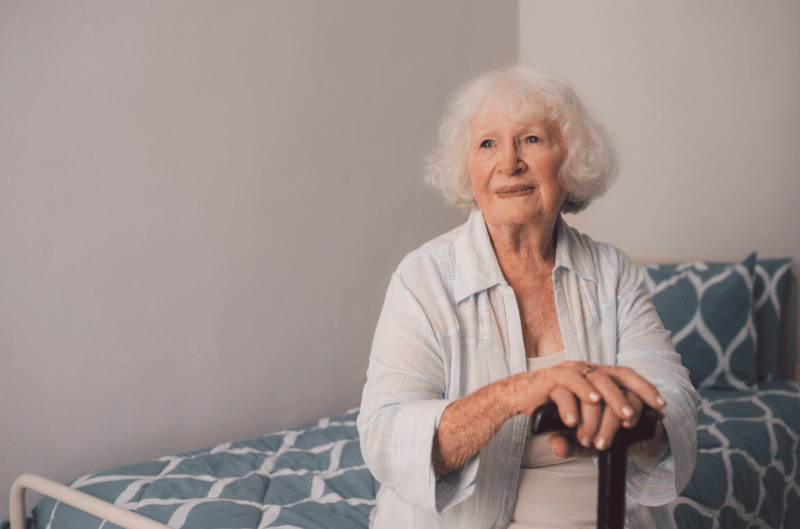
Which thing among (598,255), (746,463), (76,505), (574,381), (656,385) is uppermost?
(598,255)

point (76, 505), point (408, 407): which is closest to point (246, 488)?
point (76, 505)

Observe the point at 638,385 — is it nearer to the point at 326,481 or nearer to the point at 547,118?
the point at 547,118

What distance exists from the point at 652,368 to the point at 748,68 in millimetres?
1764

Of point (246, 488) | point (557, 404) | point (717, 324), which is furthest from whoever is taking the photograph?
point (717, 324)

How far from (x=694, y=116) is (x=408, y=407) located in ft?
6.86

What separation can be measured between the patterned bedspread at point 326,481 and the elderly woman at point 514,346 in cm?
21

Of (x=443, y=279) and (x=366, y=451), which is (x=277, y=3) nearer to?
(x=443, y=279)

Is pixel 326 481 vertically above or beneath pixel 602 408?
beneath

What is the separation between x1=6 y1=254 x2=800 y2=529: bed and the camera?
1.33 m

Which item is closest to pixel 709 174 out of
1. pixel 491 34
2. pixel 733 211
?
pixel 733 211

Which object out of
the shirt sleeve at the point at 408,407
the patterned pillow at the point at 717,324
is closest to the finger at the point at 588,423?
the shirt sleeve at the point at 408,407

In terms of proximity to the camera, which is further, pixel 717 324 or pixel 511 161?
pixel 717 324

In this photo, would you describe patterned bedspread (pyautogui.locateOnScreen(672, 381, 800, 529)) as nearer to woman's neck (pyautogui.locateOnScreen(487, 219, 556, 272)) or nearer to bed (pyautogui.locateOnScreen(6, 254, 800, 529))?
bed (pyautogui.locateOnScreen(6, 254, 800, 529))

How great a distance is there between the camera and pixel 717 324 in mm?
2135
